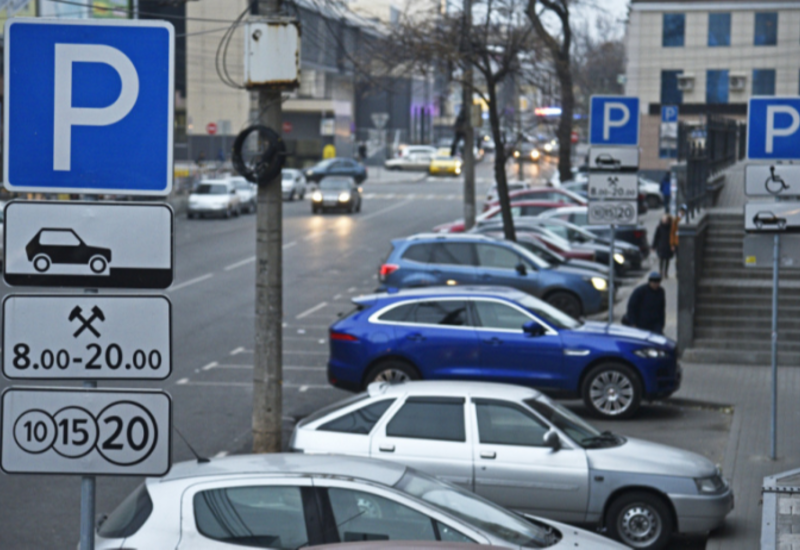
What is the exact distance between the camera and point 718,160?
31391 millimetres

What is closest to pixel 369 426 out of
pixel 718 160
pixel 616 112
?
pixel 616 112

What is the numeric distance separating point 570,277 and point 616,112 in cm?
481

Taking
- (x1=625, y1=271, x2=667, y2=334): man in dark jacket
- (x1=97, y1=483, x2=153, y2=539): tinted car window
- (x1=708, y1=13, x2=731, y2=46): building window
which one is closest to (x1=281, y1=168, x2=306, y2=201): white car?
(x1=708, y1=13, x2=731, y2=46): building window

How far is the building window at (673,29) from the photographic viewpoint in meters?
54.6

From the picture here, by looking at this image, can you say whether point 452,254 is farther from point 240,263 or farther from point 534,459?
point 240,263

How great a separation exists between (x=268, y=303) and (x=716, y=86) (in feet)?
157

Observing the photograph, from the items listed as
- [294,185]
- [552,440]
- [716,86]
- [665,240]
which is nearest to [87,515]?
[552,440]

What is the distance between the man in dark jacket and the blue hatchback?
98.9 inches

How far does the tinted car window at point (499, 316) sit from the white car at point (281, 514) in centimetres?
751

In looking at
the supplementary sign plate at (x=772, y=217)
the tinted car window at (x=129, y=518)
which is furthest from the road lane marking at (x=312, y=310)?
the tinted car window at (x=129, y=518)

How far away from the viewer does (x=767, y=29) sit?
5244 cm

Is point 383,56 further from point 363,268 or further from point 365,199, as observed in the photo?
point 365,199

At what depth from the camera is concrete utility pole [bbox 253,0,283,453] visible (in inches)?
431

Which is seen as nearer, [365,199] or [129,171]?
[129,171]
